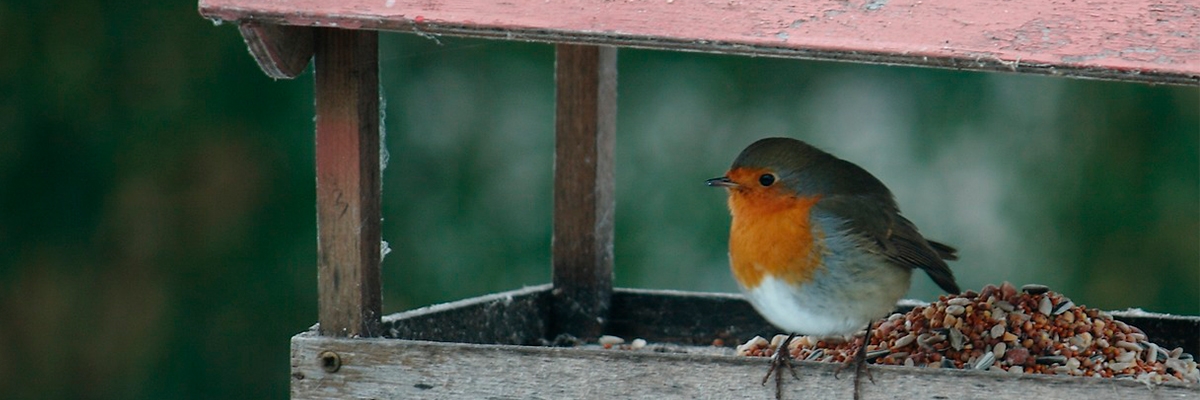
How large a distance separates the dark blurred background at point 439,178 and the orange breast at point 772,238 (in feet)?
6.69

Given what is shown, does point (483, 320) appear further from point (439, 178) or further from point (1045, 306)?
point (439, 178)

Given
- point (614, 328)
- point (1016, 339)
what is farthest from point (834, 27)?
point (614, 328)

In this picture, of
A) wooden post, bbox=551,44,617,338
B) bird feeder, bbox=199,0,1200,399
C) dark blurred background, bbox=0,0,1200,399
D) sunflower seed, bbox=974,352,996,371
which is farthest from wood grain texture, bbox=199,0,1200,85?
dark blurred background, bbox=0,0,1200,399

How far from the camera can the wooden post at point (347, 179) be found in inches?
110

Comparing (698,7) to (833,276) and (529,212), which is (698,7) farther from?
(529,212)

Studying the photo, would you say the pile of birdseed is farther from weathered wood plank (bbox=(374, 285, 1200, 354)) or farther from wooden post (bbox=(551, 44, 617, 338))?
wooden post (bbox=(551, 44, 617, 338))

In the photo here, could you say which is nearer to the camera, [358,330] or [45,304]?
[358,330]

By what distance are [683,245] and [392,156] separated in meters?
1.01

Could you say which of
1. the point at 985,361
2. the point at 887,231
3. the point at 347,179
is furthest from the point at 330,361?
the point at 985,361

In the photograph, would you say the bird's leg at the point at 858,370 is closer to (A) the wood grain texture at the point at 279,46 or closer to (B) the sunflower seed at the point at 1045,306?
(B) the sunflower seed at the point at 1045,306

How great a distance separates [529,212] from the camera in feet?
17.4

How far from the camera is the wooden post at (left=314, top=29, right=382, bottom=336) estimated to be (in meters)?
2.80

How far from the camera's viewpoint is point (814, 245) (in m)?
2.98

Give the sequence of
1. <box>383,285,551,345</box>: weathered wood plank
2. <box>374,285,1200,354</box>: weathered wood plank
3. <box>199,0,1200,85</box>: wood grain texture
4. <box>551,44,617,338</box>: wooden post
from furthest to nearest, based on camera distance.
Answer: <box>551,44,617,338</box>: wooden post < <box>374,285,1200,354</box>: weathered wood plank < <box>383,285,551,345</box>: weathered wood plank < <box>199,0,1200,85</box>: wood grain texture
